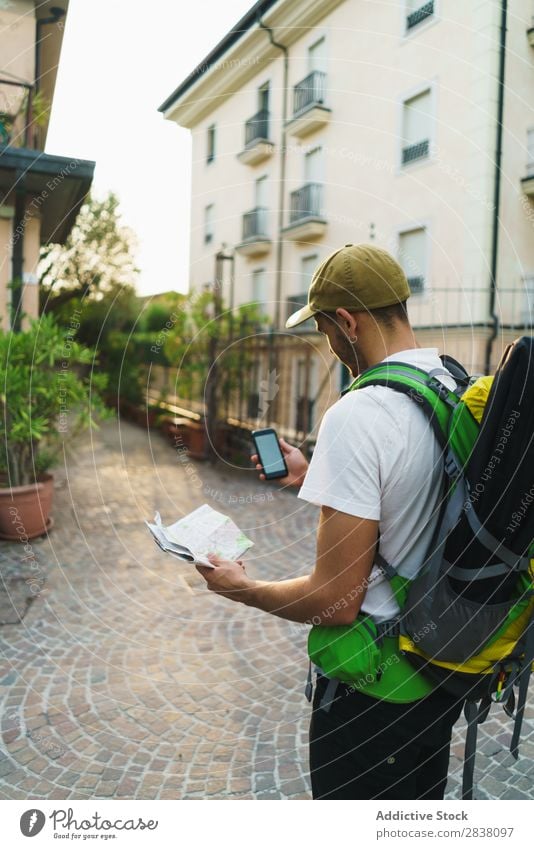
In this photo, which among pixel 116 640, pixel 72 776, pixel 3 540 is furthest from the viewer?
pixel 3 540

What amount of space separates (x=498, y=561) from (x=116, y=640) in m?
3.21

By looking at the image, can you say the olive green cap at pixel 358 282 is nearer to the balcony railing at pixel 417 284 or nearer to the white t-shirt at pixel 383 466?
the white t-shirt at pixel 383 466

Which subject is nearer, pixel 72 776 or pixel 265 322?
pixel 72 776

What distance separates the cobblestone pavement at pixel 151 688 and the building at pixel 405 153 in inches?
168

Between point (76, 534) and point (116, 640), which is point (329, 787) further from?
point (76, 534)

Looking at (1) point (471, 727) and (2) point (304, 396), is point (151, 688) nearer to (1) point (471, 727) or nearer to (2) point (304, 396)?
(1) point (471, 727)

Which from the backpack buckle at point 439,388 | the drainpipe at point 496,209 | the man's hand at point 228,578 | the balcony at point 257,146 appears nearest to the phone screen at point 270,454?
the man's hand at point 228,578

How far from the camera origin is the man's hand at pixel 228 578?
1.58 meters

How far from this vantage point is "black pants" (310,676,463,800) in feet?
4.83

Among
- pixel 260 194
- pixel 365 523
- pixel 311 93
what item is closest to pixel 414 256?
pixel 311 93

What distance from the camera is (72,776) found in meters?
2.59

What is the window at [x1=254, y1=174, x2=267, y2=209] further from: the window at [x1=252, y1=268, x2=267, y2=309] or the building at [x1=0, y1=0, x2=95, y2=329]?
the building at [x1=0, y1=0, x2=95, y2=329]

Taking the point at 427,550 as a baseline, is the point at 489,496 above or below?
above

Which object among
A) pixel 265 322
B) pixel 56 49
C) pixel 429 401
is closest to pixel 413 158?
pixel 265 322
